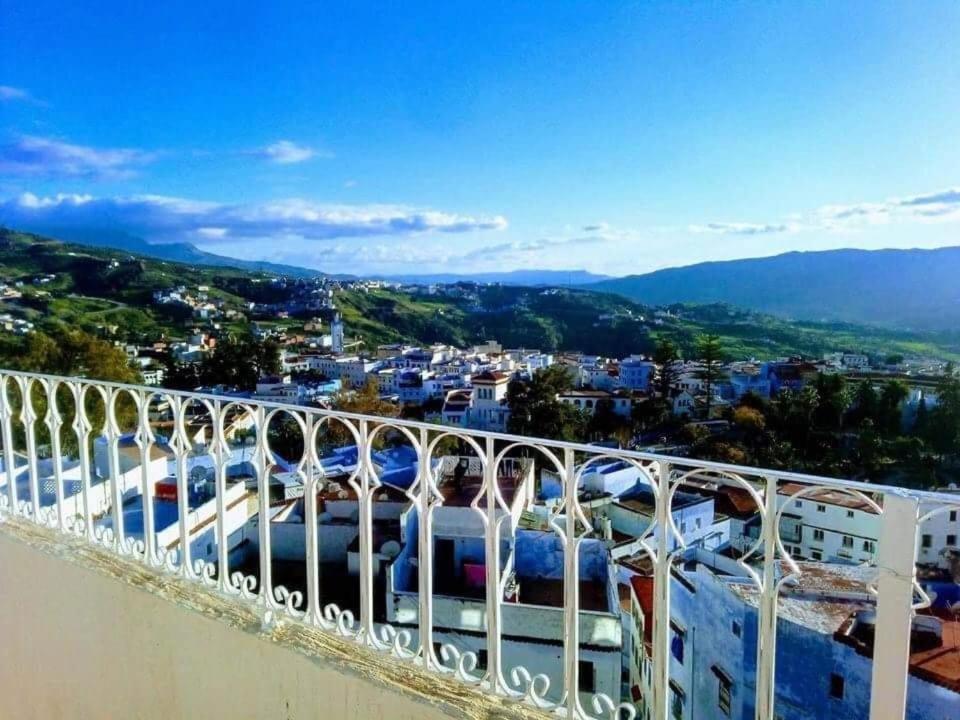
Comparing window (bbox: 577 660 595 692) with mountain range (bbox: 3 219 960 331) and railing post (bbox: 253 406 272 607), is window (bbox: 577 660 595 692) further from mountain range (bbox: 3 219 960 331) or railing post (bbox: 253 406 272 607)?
mountain range (bbox: 3 219 960 331)

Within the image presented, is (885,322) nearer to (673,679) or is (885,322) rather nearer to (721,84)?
(721,84)

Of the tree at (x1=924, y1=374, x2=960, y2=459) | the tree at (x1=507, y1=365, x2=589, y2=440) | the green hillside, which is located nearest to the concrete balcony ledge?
the tree at (x1=507, y1=365, x2=589, y2=440)

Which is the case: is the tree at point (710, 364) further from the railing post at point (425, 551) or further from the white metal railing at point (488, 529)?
the railing post at point (425, 551)

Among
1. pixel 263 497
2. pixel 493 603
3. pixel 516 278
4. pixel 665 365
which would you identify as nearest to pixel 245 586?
pixel 263 497

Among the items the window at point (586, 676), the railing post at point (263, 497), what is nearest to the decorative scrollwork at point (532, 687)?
the railing post at point (263, 497)

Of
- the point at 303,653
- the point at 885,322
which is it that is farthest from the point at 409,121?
the point at 303,653
